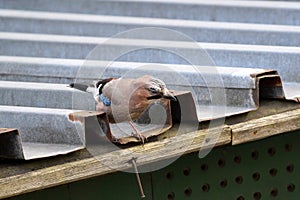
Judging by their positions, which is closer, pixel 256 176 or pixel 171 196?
pixel 171 196

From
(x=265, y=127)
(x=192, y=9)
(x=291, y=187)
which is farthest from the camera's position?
(x=192, y=9)

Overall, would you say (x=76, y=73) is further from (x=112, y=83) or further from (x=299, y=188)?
(x=299, y=188)

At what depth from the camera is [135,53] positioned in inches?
173

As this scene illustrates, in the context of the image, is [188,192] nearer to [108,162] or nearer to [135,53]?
[108,162]

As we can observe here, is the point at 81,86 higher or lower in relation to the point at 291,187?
higher

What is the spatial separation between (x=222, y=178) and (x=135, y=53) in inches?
35.9

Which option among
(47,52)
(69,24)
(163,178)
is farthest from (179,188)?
(69,24)

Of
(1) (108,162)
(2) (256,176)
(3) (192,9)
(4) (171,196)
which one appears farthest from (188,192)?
(3) (192,9)

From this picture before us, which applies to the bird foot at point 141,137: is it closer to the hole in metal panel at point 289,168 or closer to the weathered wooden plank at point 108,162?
the weathered wooden plank at point 108,162

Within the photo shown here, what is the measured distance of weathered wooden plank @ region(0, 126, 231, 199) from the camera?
3.04 metres

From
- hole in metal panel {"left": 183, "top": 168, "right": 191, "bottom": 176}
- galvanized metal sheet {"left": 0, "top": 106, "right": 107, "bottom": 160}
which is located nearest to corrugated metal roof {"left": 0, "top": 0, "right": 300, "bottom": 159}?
galvanized metal sheet {"left": 0, "top": 106, "right": 107, "bottom": 160}

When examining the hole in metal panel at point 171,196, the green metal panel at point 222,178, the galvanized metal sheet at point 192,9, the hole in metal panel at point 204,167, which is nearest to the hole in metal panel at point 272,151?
the green metal panel at point 222,178

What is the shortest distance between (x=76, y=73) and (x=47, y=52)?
0.48 metres

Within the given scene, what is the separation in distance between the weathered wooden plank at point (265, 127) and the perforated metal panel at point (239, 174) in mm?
183
